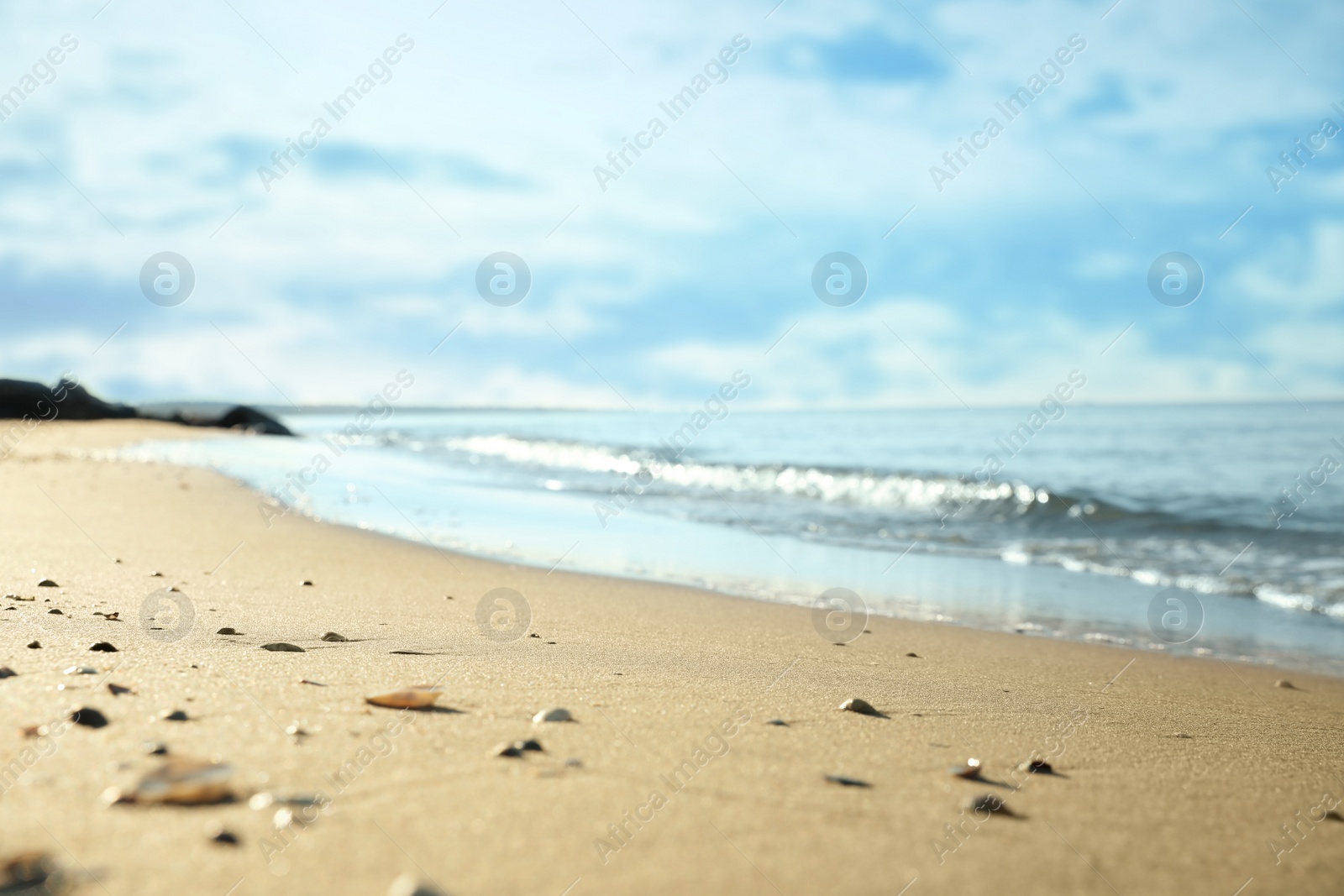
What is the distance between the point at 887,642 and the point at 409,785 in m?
3.59

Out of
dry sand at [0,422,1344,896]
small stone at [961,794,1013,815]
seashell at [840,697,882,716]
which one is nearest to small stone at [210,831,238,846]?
dry sand at [0,422,1344,896]

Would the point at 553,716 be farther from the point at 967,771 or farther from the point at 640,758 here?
the point at 967,771

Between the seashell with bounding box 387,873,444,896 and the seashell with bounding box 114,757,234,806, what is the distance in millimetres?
539

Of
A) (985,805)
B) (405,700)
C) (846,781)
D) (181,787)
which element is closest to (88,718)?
(181,787)

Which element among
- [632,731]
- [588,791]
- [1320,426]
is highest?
[1320,426]

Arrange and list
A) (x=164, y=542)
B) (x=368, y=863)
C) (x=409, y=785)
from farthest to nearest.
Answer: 1. (x=164, y=542)
2. (x=409, y=785)
3. (x=368, y=863)

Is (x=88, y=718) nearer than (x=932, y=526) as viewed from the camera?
Yes

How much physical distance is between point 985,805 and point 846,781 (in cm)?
35

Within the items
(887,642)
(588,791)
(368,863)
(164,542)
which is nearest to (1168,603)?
(887,642)

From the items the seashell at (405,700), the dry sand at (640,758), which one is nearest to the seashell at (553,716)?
the dry sand at (640,758)

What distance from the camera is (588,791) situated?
7.17 feet

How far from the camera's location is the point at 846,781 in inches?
94.3

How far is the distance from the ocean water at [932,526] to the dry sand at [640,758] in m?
1.67

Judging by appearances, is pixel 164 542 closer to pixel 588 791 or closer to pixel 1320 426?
pixel 588 791
